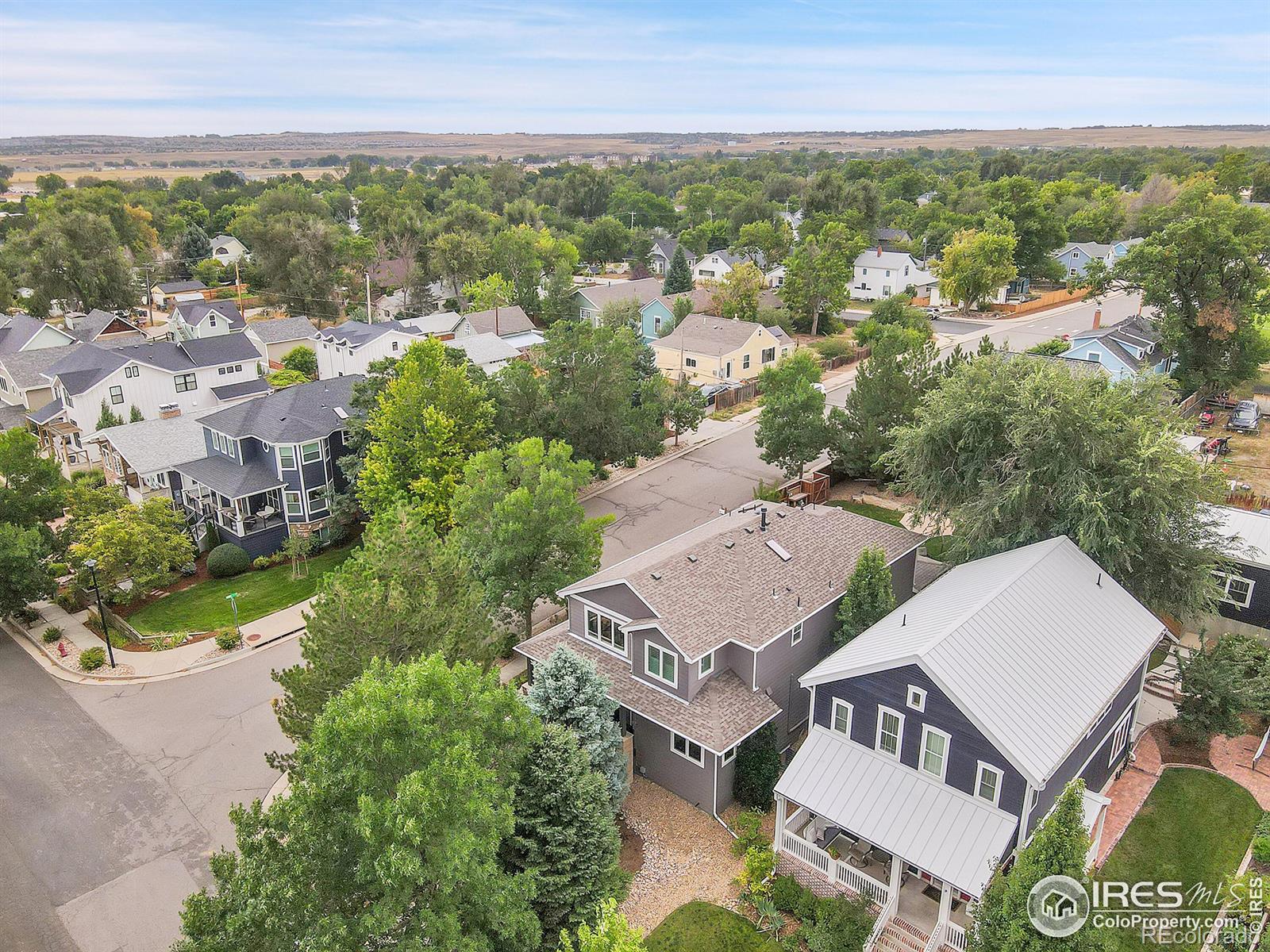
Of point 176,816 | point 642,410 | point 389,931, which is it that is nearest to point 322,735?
point 389,931

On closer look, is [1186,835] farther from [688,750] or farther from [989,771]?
[688,750]

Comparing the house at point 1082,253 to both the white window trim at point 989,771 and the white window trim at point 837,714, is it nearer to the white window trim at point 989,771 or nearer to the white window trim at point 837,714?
the white window trim at point 837,714

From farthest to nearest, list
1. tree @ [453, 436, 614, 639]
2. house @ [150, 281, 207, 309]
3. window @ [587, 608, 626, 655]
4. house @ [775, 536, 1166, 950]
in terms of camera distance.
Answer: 1. house @ [150, 281, 207, 309]
2. tree @ [453, 436, 614, 639]
3. window @ [587, 608, 626, 655]
4. house @ [775, 536, 1166, 950]

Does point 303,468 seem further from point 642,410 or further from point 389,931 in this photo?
point 389,931

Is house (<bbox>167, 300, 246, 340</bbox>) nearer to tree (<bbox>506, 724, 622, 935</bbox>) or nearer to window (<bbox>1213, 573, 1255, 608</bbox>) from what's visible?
tree (<bbox>506, 724, 622, 935</bbox>)

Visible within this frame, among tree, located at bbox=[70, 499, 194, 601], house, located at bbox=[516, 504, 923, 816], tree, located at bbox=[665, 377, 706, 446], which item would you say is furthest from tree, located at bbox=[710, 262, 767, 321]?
house, located at bbox=[516, 504, 923, 816]

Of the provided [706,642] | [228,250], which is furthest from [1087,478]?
[228,250]

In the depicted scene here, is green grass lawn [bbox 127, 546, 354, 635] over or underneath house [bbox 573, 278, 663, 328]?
underneath
